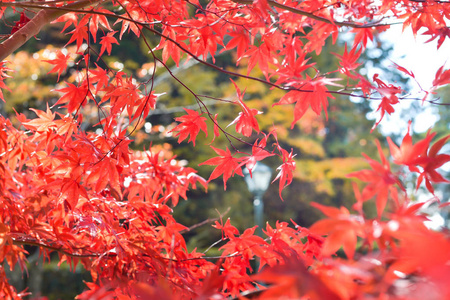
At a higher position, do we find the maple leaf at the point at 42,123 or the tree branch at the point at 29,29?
A: the tree branch at the point at 29,29

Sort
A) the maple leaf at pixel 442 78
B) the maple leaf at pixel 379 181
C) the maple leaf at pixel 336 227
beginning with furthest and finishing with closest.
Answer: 1. the maple leaf at pixel 442 78
2. the maple leaf at pixel 379 181
3. the maple leaf at pixel 336 227

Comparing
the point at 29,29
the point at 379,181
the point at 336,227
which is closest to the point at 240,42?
the point at 29,29

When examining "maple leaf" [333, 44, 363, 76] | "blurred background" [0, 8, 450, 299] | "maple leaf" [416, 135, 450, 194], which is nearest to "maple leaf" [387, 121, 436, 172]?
"maple leaf" [416, 135, 450, 194]

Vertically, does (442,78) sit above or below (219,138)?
above

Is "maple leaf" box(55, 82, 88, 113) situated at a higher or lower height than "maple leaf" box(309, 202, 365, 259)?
lower

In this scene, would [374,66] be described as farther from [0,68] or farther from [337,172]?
[0,68]

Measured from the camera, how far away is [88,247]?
1248mm

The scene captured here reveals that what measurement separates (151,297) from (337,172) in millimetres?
8292

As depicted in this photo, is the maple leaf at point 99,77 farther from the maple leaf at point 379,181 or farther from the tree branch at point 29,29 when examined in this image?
the maple leaf at point 379,181

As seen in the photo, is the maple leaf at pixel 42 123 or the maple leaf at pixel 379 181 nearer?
the maple leaf at pixel 379 181

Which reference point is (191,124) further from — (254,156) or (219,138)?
(219,138)

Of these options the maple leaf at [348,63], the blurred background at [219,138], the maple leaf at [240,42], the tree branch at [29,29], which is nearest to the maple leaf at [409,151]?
the maple leaf at [348,63]

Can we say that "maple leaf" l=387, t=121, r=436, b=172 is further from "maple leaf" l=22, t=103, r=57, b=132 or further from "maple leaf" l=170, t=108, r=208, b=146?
"maple leaf" l=22, t=103, r=57, b=132

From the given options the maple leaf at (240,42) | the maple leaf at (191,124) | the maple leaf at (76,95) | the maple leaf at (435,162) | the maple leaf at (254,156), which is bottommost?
the maple leaf at (254,156)
